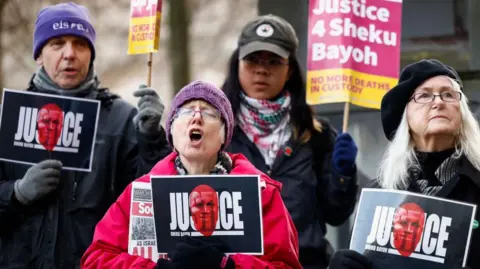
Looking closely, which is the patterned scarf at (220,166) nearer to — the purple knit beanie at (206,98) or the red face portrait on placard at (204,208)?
the purple knit beanie at (206,98)

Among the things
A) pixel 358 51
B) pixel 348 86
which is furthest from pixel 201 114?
pixel 358 51

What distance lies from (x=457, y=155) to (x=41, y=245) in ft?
Result: 6.50

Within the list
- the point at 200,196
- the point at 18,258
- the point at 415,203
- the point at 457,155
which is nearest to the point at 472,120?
the point at 457,155

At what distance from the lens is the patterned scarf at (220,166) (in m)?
4.84

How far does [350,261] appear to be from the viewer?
4492 millimetres

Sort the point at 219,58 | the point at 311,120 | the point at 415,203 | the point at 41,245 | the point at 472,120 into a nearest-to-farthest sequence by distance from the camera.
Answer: the point at 415,203
the point at 472,120
the point at 41,245
the point at 311,120
the point at 219,58

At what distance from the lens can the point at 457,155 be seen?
4.68m

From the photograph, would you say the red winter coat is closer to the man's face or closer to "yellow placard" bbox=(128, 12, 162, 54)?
the man's face

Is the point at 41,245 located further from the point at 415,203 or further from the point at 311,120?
the point at 415,203

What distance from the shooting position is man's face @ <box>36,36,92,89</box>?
5773 millimetres

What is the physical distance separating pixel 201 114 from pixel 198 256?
0.62 metres

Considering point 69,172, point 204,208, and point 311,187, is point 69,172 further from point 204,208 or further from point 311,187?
point 204,208

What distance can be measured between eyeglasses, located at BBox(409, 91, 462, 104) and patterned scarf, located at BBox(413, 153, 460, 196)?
224 millimetres

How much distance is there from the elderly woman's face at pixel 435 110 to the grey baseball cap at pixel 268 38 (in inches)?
54.5
